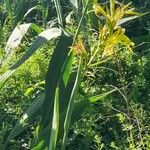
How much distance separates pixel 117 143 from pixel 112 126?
0.15 metres

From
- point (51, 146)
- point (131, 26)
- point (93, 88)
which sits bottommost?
point (131, 26)

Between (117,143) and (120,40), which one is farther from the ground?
(120,40)

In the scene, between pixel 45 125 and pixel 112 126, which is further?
pixel 112 126

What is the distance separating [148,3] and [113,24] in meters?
1.43

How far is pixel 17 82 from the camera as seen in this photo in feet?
6.26

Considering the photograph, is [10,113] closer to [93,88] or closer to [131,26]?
[93,88]

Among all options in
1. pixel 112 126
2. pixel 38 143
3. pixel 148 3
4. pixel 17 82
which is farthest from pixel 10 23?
pixel 38 143

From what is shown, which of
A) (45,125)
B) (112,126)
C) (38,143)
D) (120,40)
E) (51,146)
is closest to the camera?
(120,40)

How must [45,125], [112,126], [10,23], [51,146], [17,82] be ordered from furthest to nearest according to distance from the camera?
1. [10,23]
2. [17,82]
3. [112,126]
4. [45,125]
5. [51,146]

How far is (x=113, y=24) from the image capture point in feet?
3.83

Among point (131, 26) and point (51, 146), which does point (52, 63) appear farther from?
point (131, 26)

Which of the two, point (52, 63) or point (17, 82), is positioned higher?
point (52, 63)

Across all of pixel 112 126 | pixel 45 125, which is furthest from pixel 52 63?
pixel 112 126

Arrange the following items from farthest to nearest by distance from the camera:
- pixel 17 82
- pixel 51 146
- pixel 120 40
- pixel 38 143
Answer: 1. pixel 17 82
2. pixel 38 143
3. pixel 51 146
4. pixel 120 40
